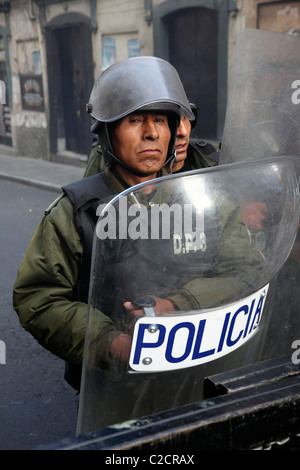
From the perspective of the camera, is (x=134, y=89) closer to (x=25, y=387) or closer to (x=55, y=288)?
(x=55, y=288)

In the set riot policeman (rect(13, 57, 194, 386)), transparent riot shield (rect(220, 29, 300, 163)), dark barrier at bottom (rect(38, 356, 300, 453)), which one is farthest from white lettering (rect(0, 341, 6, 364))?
dark barrier at bottom (rect(38, 356, 300, 453))

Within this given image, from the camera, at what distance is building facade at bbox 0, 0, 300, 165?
29.8 ft

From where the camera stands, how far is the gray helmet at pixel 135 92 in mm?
1742

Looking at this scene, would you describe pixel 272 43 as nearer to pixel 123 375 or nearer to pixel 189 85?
pixel 123 375

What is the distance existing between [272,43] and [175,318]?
79 centimetres

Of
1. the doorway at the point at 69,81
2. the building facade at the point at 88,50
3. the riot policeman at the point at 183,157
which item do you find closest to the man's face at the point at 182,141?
the riot policeman at the point at 183,157

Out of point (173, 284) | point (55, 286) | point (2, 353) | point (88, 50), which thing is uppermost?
point (173, 284)

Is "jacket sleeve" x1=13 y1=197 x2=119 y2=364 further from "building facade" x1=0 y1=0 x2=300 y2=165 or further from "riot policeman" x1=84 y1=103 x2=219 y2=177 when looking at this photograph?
"building facade" x1=0 y1=0 x2=300 y2=165

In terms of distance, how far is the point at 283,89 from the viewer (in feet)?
4.73

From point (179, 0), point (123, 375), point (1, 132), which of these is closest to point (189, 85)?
point (179, 0)

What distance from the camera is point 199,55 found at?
9836mm

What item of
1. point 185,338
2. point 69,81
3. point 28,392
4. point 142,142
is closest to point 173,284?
point 185,338

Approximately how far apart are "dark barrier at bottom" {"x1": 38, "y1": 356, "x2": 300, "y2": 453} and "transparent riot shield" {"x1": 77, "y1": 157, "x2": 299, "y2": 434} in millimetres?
157

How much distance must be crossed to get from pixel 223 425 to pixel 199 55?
959 centimetres
